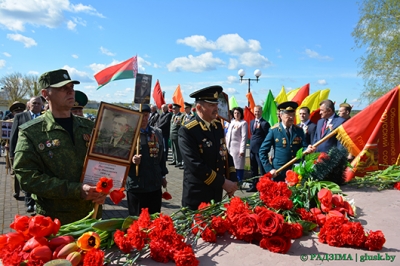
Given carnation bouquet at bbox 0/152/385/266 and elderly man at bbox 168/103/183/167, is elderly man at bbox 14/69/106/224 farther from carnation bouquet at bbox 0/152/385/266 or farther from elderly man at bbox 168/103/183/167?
elderly man at bbox 168/103/183/167

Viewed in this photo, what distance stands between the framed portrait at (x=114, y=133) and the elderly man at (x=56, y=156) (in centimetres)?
27

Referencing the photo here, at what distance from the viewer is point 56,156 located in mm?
2586

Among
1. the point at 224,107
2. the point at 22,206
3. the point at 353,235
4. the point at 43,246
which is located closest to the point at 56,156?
the point at 43,246

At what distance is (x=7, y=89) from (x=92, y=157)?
164ft

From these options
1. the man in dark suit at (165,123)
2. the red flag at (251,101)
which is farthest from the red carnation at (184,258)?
the red flag at (251,101)

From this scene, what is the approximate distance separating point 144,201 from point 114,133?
2.06 m

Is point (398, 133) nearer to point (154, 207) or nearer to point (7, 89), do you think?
point (154, 207)

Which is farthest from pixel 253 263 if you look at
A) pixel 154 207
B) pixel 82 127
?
pixel 154 207

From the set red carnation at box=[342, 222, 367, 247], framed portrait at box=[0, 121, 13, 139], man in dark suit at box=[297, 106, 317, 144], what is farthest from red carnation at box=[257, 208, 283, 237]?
framed portrait at box=[0, 121, 13, 139]

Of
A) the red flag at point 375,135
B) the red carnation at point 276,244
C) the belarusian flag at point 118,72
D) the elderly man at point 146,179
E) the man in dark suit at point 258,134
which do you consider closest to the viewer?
the red carnation at point 276,244

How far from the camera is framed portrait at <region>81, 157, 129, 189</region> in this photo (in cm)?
243

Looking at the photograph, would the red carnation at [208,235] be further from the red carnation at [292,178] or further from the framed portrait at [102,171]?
the red carnation at [292,178]

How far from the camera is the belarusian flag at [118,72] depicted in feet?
17.7

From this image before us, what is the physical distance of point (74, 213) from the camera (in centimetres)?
271
